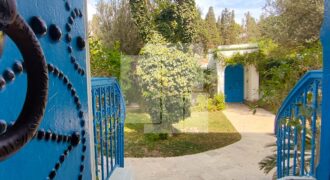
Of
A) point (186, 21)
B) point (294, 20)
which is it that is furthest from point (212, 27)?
point (294, 20)

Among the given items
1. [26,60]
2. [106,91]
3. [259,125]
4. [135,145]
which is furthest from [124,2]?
[26,60]

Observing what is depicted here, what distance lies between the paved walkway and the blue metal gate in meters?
0.63

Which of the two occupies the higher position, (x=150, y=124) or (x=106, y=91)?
(x=106, y=91)

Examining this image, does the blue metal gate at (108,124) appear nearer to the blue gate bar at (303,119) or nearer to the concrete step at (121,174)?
the concrete step at (121,174)

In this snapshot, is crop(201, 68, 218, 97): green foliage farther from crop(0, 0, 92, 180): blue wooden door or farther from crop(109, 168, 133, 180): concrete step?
crop(0, 0, 92, 180): blue wooden door

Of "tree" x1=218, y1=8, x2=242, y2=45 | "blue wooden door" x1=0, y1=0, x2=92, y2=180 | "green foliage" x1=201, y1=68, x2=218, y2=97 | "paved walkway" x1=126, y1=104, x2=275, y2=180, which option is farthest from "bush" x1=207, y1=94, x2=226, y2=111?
"blue wooden door" x1=0, y1=0, x2=92, y2=180

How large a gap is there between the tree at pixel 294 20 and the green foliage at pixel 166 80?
225 centimetres

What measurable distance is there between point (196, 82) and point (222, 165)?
2705 mm

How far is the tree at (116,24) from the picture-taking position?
935 centimetres

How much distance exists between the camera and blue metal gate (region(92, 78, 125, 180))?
2180 mm

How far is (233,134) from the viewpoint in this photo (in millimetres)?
7031

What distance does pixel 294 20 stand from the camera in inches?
244

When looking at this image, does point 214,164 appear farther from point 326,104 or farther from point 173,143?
point 326,104

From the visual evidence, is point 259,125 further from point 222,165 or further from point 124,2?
point 124,2
